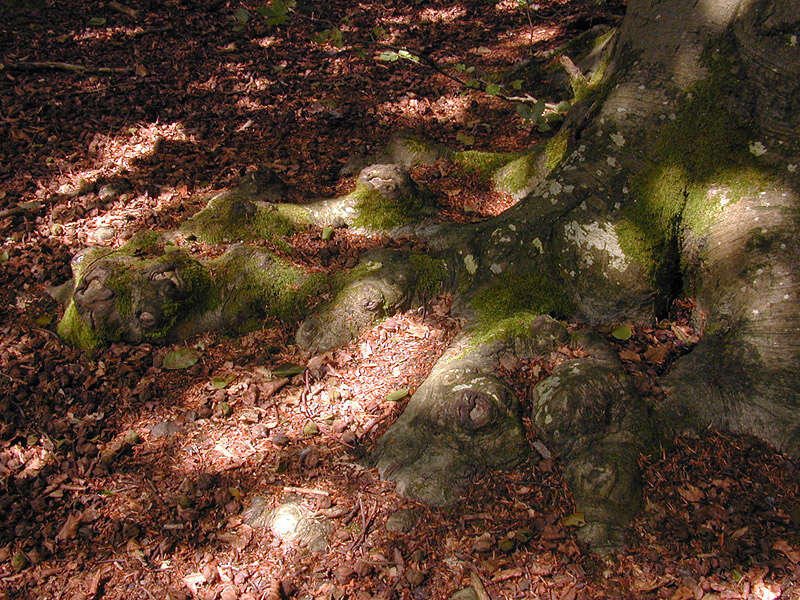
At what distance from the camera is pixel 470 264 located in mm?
4062

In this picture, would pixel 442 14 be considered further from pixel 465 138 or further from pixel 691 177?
pixel 691 177

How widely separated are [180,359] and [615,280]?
2.74 meters

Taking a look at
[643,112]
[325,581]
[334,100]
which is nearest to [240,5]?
[334,100]

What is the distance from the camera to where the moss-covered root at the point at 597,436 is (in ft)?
9.41

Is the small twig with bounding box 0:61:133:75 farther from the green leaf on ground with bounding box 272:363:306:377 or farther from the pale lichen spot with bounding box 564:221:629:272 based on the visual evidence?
the pale lichen spot with bounding box 564:221:629:272

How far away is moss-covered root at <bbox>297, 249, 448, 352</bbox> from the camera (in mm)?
3898

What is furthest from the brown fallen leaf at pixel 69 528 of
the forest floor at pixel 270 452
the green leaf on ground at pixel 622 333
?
the green leaf on ground at pixel 622 333

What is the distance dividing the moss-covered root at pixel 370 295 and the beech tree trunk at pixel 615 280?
1cm

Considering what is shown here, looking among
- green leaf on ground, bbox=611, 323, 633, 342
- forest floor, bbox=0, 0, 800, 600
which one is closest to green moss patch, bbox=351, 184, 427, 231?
forest floor, bbox=0, 0, 800, 600

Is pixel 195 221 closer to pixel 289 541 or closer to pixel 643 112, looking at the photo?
pixel 289 541

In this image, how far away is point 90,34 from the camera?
26.5ft

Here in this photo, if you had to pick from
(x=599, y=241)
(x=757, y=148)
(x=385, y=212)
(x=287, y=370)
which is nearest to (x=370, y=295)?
(x=287, y=370)

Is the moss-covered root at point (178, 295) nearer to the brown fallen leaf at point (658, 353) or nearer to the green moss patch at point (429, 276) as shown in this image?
the green moss patch at point (429, 276)

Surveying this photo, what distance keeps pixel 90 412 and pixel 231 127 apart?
3.66 m
